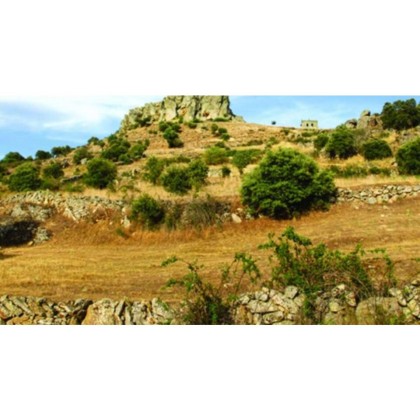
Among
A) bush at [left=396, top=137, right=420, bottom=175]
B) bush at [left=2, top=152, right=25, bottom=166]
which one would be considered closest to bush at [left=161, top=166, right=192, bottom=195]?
bush at [left=396, top=137, right=420, bottom=175]

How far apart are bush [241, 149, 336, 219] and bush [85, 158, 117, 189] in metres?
10.4

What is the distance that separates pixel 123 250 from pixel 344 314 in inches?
345

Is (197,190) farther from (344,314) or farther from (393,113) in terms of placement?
(393,113)

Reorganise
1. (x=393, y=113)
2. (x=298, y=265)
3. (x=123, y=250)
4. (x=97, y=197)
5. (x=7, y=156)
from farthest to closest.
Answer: (x=7, y=156), (x=393, y=113), (x=97, y=197), (x=123, y=250), (x=298, y=265)

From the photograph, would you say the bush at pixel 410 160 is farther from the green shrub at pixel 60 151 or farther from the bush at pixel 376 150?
the green shrub at pixel 60 151

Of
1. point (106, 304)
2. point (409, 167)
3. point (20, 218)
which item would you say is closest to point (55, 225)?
point (20, 218)

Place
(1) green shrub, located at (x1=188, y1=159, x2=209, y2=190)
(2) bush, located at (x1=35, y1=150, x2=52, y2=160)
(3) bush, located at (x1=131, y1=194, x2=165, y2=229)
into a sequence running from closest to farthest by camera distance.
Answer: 1. (3) bush, located at (x1=131, y1=194, x2=165, y2=229)
2. (1) green shrub, located at (x1=188, y1=159, x2=209, y2=190)
3. (2) bush, located at (x1=35, y1=150, x2=52, y2=160)

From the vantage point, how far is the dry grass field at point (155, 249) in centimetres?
865

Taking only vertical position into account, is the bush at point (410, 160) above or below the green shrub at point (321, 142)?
below

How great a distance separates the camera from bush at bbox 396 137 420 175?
17531mm

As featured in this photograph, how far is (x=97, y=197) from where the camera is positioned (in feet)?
54.7

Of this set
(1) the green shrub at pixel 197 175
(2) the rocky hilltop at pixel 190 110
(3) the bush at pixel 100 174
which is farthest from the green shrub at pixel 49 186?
(2) the rocky hilltop at pixel 190 110

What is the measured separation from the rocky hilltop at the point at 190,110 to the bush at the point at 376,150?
4417 cm

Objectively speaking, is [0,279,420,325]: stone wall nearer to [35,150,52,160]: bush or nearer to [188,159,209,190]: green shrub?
[188,159,209,190]: green shrub
